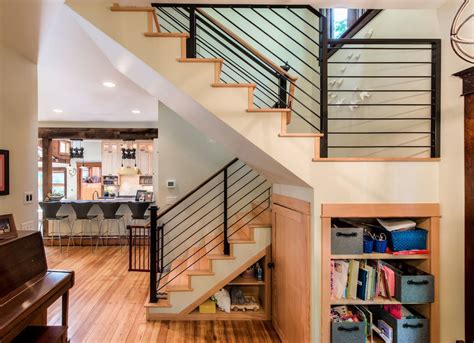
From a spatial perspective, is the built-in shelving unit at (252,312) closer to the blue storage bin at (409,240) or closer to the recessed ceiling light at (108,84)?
the blue storage bin at (409,240)

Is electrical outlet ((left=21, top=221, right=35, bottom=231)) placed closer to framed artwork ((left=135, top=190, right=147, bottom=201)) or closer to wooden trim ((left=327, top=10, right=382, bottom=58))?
framed artwork ((left=135, top=190, right=147, bottom=201))

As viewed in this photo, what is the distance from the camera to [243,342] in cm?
295

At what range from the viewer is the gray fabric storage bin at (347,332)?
2.19 meters

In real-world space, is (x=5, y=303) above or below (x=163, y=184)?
below

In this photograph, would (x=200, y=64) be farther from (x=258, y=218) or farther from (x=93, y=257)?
(x=93, y=257)

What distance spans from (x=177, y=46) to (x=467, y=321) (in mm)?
2943

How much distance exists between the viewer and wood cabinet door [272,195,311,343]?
7.59ft

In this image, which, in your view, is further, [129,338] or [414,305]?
[129,338]

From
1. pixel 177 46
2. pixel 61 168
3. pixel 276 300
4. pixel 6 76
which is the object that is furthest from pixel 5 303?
pixel 61 168

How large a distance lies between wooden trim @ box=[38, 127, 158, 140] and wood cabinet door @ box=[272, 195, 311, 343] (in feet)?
14.8

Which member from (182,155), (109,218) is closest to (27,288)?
(182,155)

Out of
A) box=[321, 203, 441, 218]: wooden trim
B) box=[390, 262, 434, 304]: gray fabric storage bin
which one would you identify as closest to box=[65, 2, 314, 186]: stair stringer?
box=[321, 203, 441, 218]: wooden trim

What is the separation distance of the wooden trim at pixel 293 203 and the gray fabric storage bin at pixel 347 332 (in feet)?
2.94

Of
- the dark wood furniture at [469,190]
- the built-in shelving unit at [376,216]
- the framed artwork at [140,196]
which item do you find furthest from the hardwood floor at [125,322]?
the framed artwork at [140,196]
